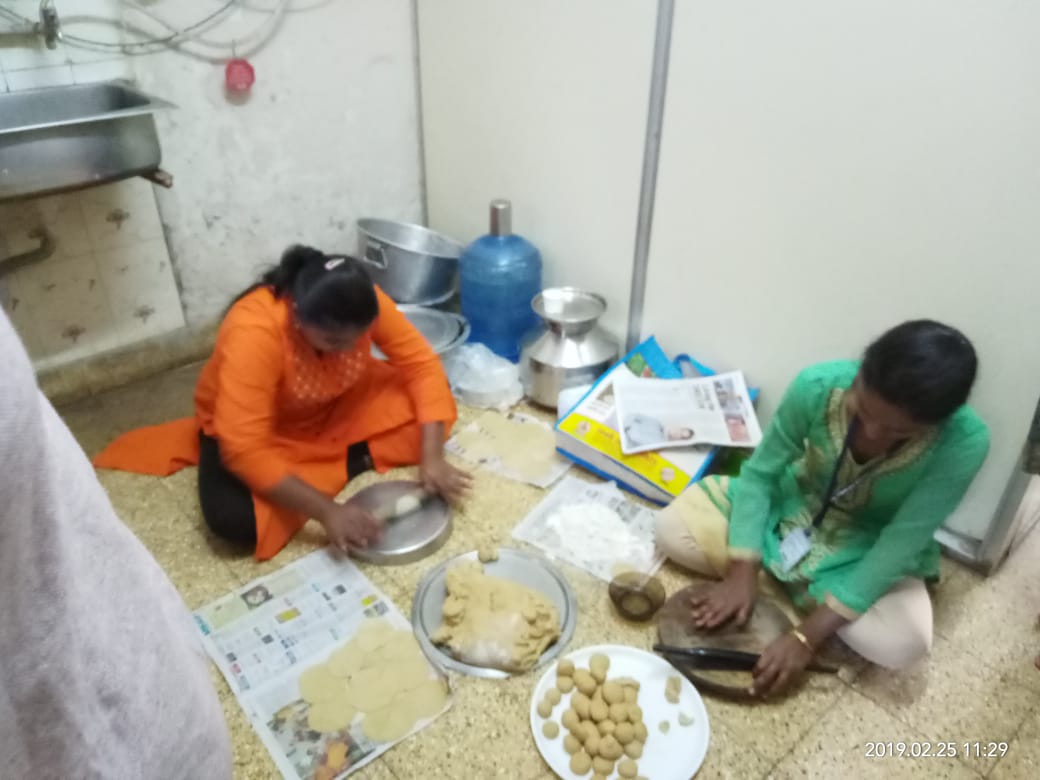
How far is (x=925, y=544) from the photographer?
1161 millimetres

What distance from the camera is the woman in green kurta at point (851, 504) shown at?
99 centimetres

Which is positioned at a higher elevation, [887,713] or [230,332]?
[230,332]

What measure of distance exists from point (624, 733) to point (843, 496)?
0.51 meters

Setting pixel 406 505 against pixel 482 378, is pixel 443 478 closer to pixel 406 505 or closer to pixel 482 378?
pixel 406 505

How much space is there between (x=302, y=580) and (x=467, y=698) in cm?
38

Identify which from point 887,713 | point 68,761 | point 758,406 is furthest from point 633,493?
point 68,761

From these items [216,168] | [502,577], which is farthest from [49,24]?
[502,577]

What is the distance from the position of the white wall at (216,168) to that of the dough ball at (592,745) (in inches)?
56.3

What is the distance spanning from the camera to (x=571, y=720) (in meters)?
1.11

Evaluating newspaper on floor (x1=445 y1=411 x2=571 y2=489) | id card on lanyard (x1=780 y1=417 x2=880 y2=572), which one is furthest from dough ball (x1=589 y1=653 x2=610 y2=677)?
newspaper on floor (x1=445 y1=411 x2=571 y2=489)

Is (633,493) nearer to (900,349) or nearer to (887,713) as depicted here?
(887,713)

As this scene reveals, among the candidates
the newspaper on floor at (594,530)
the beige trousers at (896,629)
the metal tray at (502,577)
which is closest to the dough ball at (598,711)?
the metal tray at (502,577)

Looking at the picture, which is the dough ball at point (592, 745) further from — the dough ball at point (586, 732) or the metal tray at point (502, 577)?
the metal tray at point (502, 577)

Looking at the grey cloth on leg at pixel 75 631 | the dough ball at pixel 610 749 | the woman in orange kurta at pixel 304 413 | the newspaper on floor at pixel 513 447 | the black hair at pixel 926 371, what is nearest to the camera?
the grey cloth on leg at pixel 75 631
